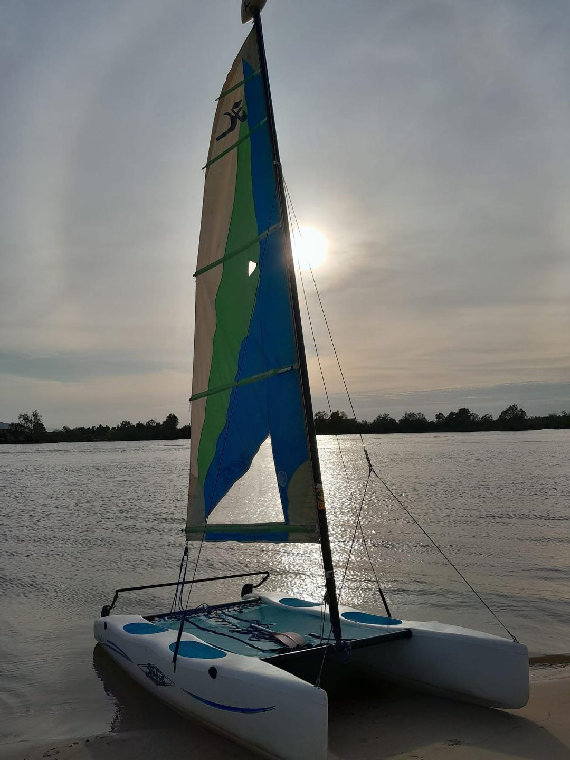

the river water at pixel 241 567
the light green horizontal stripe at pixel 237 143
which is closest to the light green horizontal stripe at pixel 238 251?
the light green horizontal stripe at pixel 237 143

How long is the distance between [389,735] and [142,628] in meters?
3.12

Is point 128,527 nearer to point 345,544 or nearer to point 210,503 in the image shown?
point 345,544

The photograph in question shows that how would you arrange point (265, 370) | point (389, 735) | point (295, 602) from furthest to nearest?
point (295, 602)
point (265, 370)
point (389, 735)

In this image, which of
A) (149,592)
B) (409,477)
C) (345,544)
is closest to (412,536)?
(345,544)

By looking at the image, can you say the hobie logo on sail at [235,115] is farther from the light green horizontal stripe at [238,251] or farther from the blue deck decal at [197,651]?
the blue deck decal at [197,651]

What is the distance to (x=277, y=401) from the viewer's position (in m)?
7.01

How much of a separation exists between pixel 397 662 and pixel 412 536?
33.3 ft

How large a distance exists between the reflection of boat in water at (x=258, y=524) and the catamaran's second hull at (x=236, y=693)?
0.6 inches

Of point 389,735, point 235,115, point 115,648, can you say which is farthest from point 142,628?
point 235,115

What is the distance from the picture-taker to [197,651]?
6.37 metres

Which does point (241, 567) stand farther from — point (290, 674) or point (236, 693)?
point (290, 674)

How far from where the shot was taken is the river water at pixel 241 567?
756 cm

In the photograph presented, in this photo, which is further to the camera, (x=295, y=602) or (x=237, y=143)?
(x=295, y=602)

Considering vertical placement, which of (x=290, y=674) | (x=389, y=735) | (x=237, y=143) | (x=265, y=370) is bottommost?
(x=389, y=735)
